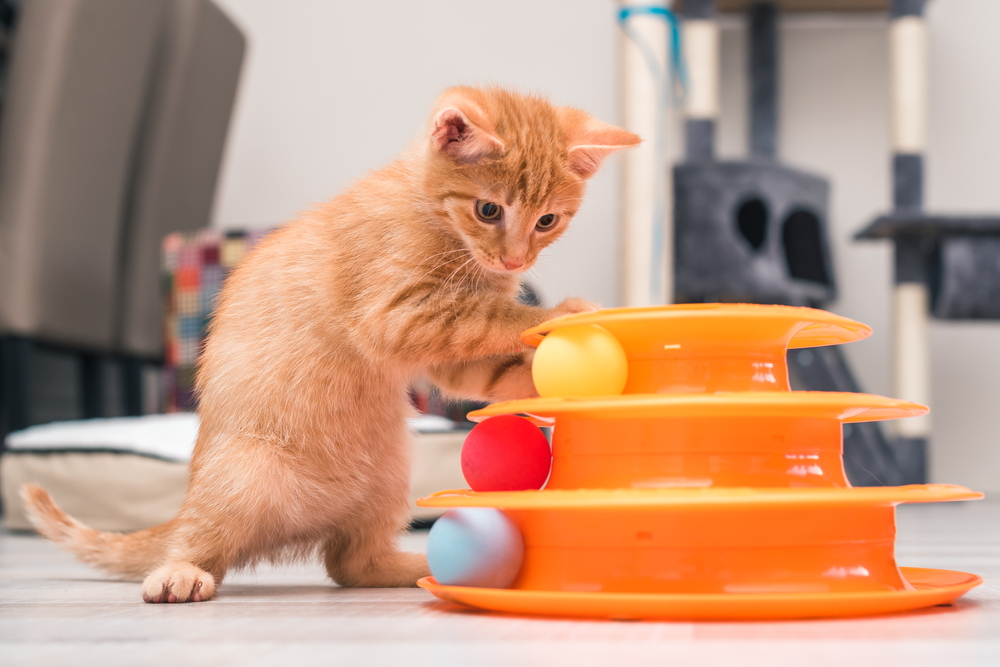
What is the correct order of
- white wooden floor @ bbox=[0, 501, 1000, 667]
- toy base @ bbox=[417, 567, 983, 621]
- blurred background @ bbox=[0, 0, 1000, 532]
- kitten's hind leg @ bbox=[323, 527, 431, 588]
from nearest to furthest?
A: white wooden floor @ bbox=[0, 501, 1000, 667]
toy base @ bbox=[417, 567, 983, 621]
kitten's hind leg @ bbox=[323, 527, 431, 588]
blurred background @ bbox=[0, 0, 1000, 532]

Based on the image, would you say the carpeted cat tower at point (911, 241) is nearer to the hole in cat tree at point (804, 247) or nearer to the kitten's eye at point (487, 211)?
the hole in cat tree at point (804, 247)

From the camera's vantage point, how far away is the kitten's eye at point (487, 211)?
4.09 ft

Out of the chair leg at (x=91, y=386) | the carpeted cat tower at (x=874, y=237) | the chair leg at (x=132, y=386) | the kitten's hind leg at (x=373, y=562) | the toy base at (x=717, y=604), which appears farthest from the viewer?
the chair leg at (x=132, y=386)

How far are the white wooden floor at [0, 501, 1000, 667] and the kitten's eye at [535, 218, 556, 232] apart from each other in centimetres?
56

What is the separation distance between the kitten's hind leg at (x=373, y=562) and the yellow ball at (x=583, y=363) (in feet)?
1.48

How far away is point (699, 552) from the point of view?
87 cm

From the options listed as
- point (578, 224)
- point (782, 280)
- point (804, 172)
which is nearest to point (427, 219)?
point (782, 280)

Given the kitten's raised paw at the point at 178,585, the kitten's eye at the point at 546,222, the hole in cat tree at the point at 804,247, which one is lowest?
the kitten's raised paw at the point at 178,585

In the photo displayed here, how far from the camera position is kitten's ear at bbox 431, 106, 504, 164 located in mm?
1188

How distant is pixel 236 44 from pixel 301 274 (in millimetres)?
2555

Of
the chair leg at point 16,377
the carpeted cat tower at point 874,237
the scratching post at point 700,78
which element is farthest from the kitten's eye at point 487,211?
the chair leg at point 16,377

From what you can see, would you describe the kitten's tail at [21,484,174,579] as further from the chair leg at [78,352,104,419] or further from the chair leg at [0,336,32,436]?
the chair leg at [78,352,104,419]

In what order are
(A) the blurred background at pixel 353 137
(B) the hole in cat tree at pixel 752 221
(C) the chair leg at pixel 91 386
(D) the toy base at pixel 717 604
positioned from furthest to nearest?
(C) the chair leg at pixel 91 386, (B) the hole in cat tree at pixel 752 221, (A) the blurred background at pixel 353 137, (D) the toy base at pixel 717 604

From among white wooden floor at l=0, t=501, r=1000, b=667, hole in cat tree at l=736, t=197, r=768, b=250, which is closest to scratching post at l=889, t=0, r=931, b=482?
hole in cat tree at l=736, t=197, r=768, b=250
